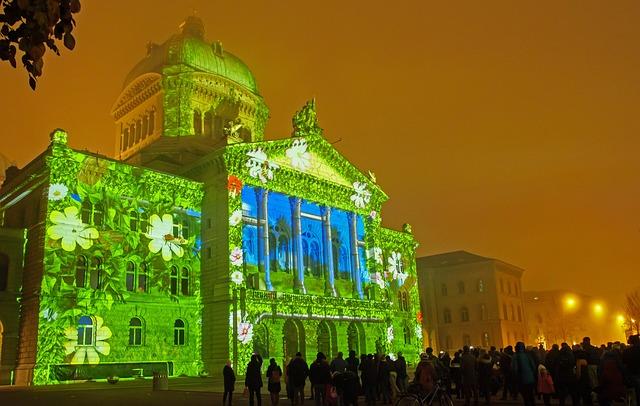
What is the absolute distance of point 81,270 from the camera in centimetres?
3753

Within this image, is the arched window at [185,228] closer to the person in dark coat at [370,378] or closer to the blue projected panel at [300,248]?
the blue projected panel at [300,248]

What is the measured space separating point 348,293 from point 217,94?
73.7 ft

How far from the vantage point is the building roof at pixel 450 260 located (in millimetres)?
87562

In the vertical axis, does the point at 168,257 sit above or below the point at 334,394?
above

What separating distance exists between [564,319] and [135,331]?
97.9 m

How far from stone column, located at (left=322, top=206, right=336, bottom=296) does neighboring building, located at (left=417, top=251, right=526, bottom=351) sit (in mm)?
40087

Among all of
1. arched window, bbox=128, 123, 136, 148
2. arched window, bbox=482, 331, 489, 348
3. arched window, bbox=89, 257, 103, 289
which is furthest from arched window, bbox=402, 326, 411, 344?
arched window, bbox=89, 257, 103, 289

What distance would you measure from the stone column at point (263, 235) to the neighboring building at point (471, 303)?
1848 inches

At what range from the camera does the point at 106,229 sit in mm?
38719

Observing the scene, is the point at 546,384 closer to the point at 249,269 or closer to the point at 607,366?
the point at 607,366

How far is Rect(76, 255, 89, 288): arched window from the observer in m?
37.3

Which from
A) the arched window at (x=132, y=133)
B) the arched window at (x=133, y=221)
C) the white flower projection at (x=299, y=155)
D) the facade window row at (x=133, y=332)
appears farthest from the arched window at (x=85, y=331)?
the arched window at (x=132, y=133)

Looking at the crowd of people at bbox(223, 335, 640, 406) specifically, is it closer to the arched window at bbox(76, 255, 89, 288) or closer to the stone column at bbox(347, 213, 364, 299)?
the arched window at bbox(76, 255, 89, 288)

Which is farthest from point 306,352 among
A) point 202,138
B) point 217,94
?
point 217,94
